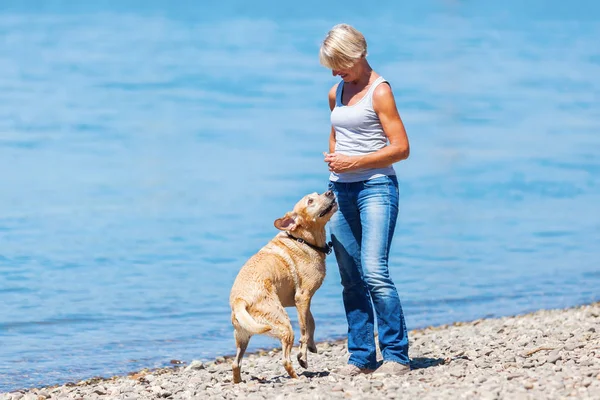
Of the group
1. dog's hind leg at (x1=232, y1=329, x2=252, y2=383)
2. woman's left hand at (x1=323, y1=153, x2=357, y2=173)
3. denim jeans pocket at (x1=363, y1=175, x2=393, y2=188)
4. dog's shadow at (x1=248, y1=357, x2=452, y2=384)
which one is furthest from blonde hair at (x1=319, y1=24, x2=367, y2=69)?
dog's shadow at (x1=248, y1=357, x2=452, y2=384)

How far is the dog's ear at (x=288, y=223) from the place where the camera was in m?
7.57

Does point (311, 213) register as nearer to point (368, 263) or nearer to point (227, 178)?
point (368, 263)

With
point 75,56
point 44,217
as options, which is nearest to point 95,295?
point 44,217

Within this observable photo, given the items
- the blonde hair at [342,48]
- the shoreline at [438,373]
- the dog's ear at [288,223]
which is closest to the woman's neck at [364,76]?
the blonde hair at [342,48]

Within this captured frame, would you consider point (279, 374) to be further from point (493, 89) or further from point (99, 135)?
point (493, 89)

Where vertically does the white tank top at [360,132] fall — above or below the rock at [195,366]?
above

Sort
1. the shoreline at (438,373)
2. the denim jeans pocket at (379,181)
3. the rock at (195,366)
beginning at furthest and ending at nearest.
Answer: the rock at (195,366)
the denim jeans pocket at (379,181)
the shoreline at (438,373)

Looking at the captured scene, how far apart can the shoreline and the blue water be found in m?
0.98

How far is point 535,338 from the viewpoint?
8852 millimetres

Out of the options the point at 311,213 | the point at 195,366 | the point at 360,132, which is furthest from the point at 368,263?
the point at 195,366

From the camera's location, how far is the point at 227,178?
763 inches

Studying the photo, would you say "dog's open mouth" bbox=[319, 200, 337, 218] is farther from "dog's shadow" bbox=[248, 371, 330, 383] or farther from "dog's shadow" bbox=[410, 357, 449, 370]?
"dog's shadow" bbox=[410, 357, 449, 370]

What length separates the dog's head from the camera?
7344 mm

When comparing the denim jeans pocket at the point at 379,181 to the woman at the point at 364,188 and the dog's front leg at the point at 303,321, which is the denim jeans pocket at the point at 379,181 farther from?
the dog's front leg at the point at 303,321
